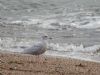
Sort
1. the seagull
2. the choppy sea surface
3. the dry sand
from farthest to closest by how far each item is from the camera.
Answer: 1. the choppy sea surface
2. the seagull
3. the dry sand

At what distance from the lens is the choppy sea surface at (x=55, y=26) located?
446 inches

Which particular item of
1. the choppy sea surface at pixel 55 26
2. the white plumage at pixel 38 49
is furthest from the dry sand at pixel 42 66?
the choppy sea surface at pixel 55 26

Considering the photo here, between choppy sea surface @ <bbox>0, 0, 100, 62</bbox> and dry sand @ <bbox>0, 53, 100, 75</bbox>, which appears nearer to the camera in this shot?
dry sand @ <bbox>0, 53, 100, 75</bbox>

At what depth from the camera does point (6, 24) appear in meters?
15.4

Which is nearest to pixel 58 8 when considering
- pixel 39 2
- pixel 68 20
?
pixel 39 2

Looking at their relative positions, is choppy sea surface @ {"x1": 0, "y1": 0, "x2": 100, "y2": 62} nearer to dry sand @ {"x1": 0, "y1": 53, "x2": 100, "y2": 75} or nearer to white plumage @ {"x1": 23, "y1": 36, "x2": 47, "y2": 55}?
white plumage @ {"x1": 23, "y1": 36, "x2": 47, "y2": 55}

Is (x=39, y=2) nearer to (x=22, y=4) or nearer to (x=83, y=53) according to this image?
(x=22, y=4)

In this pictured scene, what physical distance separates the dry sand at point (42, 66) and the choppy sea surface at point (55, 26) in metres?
2.83

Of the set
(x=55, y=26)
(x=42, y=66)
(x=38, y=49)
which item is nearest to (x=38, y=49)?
(x=38, y=49)

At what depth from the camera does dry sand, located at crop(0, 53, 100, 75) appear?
6289mm

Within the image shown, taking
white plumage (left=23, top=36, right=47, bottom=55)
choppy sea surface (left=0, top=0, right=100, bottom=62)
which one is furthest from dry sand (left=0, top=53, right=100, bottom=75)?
choppy sea surface (left=0, top=0, right=100, bottom=62)

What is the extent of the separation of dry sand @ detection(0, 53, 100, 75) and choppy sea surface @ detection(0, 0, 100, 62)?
283 centimetres

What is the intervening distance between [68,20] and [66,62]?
9145 mm

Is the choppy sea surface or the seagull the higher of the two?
the seagull
